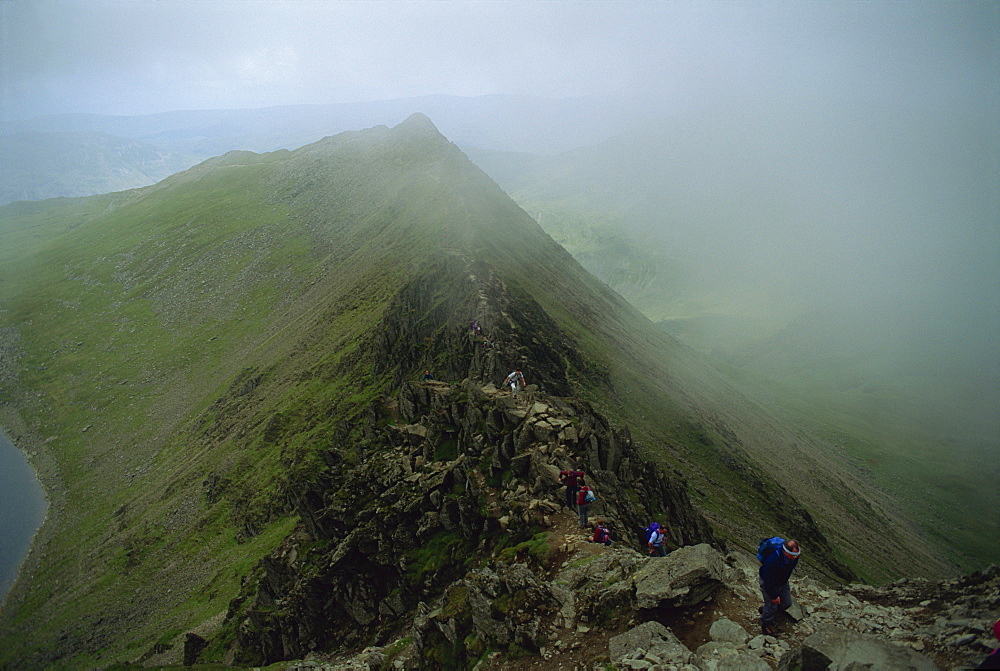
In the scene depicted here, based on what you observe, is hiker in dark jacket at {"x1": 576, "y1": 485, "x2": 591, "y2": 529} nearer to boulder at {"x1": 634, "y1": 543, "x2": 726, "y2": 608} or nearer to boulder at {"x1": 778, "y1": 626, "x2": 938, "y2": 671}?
boulder at {"x1": 634, "y1": 543, "x2": 726, "y2": 608}

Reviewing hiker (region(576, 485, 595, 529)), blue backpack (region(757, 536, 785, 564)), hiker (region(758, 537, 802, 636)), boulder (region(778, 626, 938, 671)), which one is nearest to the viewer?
boulder (region(778, 626, 938, 671))

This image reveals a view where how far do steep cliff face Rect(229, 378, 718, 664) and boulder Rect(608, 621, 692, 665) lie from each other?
337 inches

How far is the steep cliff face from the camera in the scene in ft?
91.8

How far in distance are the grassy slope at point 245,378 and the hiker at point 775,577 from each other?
1725 inches

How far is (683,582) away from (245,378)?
94.3 metres

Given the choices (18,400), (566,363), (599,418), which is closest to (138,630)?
(599,418)

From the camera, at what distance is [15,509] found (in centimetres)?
7919

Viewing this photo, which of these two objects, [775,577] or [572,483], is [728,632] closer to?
[775,577]

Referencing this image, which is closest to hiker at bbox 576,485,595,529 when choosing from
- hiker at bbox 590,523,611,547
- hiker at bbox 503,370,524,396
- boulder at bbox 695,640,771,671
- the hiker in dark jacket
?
the hiker in dark jacket

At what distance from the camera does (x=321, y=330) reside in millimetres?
91688

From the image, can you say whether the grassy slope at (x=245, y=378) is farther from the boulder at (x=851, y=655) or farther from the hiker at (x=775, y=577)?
the boulder at (x=851, y=655)

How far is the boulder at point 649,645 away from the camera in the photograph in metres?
14.7

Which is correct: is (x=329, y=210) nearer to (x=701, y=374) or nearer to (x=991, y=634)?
(x=701, y=374)

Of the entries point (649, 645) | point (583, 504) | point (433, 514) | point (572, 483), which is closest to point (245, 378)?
point (433, 514)
